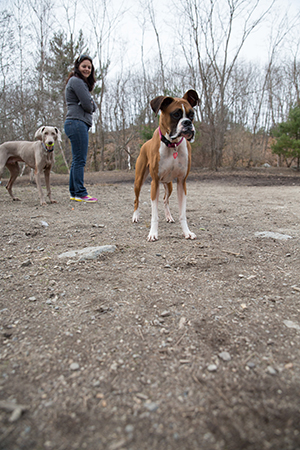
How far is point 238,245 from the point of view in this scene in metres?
2.95

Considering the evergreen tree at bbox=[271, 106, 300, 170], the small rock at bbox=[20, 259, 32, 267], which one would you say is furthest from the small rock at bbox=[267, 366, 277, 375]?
the evergreen tree at bbox=[271, 106, 300, 170]

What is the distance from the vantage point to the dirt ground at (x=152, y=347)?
976 mm

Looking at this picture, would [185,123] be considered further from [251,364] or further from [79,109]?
[79,109]

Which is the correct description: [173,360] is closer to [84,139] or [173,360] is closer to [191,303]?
[191,303]

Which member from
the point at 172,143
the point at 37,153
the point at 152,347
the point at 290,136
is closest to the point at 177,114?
the point at 172,143

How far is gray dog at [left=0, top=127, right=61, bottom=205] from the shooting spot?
518cm

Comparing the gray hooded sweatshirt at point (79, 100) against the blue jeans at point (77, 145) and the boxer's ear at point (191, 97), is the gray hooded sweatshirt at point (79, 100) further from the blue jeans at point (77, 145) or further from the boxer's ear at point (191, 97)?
the boxer's ear at point (191, 97)

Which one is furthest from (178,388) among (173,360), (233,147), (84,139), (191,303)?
(233,147)

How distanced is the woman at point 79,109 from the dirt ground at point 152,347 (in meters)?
2.93

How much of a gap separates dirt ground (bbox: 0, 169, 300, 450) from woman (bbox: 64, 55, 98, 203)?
115 inches

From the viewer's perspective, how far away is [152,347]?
143 cm

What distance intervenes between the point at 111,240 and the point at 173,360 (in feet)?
6.37

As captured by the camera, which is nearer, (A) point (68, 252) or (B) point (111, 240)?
(A) point (68, 252)

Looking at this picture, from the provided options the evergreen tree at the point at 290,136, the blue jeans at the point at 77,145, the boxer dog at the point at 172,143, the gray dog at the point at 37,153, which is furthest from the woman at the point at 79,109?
the evergreen tree at the point at 290,136
